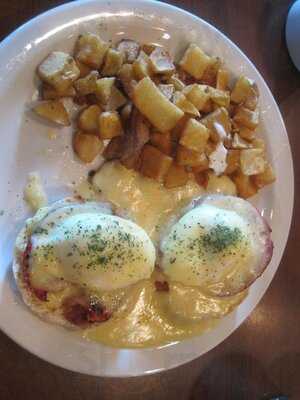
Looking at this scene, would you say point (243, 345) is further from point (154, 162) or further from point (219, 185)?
point (154, 162)

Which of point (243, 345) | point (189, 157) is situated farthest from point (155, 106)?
point (243, 345)

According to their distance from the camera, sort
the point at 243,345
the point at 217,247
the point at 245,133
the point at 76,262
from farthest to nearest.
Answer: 1. the point at 243,345
2. the point at 245,133
3. the point at 217,247
4. the point at 76,262

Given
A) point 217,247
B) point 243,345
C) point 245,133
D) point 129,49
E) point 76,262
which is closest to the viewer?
point 76,262

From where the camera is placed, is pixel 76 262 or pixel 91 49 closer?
pixel 76 262

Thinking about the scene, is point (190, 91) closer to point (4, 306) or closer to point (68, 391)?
point (4, 306)

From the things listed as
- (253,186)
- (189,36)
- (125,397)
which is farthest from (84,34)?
(125,397)

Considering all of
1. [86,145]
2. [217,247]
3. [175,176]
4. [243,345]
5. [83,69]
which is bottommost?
[243,345]

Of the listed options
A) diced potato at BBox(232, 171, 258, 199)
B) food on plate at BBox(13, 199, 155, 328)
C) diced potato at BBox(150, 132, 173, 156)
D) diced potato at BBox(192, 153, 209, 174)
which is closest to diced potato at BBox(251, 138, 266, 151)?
diced potato at BBox(232, 171, 258, 199)

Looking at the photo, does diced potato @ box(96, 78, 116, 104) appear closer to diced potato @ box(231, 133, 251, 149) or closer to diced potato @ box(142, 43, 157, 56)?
diced potato @ box(142, 43, 157, 56)

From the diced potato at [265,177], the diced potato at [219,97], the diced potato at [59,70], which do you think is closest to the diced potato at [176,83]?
the diced potato at [219,97]
